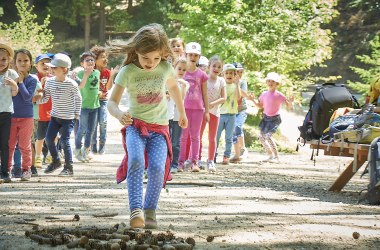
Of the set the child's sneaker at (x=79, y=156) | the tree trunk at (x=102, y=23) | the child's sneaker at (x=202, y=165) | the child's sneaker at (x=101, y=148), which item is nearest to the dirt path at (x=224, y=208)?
the child's sneaker at (x=202, y=165)

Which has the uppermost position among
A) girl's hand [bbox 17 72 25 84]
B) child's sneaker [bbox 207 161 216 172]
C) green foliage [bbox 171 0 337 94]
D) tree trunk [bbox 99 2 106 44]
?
tree trunk [bbox 99 2 106 44]

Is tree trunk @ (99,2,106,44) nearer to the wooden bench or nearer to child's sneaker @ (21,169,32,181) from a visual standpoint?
child's sneaker @ (21,169,32,181)

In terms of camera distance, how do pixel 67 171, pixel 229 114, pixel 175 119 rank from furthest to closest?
pixel 229 114, pixel 175 119, pixel 67 171

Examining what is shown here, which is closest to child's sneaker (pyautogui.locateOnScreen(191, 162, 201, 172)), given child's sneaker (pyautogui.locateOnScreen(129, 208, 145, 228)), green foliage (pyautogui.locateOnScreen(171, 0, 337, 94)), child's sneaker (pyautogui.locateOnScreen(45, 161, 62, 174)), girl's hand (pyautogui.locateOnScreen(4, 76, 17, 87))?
child's sneaker (pyautogui.locateOnScreen(45, 161, 62, 174))

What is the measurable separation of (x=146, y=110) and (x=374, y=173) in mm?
3152

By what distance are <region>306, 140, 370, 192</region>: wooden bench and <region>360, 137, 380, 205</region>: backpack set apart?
1.67 ft

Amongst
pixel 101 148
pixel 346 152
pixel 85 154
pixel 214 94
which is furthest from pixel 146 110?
pixel 101 148

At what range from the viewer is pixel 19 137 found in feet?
39.3

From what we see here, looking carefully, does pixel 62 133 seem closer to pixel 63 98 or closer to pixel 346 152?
pixel 63 98

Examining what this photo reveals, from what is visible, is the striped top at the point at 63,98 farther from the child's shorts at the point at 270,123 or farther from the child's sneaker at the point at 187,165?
the child's shorts at the point at 270,123

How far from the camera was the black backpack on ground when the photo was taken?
11797 millimetres

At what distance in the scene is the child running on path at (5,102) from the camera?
449 inches

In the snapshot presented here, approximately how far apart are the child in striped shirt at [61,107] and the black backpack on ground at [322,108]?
3.38 meters

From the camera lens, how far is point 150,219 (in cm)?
737
